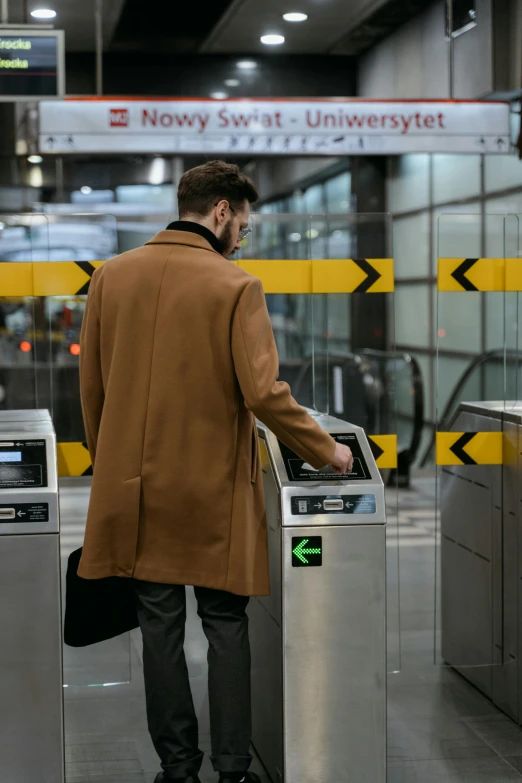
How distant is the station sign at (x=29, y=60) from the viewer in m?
5.46

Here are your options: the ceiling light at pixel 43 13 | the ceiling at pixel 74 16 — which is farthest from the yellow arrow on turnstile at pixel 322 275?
the ceiling light at pixel 43 13

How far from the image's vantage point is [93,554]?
2.57m

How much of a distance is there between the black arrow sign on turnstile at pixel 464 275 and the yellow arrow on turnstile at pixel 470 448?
503 mm

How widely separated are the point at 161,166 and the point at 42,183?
99cm

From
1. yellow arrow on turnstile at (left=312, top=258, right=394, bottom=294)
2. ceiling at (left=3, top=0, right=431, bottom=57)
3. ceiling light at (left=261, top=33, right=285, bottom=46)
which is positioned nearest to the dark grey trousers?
yellow arrow on turnstile at (left=312, top=258, right=394, bottom=294)

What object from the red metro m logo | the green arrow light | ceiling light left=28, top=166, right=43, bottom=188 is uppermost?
the red metro m logo

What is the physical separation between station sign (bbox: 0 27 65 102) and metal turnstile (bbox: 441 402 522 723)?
2983 mm

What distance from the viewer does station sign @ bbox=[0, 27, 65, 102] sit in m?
5.46

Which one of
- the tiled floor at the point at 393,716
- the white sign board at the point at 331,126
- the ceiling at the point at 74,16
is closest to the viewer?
the tiled floor at the point at 393,716

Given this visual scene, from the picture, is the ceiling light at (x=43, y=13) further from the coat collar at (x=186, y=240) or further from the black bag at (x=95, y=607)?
A: the black bag at (x=95, y=607)

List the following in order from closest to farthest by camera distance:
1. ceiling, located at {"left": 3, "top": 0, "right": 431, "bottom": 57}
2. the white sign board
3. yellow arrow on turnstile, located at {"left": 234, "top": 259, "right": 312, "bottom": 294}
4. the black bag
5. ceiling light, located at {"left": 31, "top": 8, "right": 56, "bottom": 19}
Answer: the black bag → yellow arrow on turnstile, located at {"left": 234, "top": 259, "right": 312, "bottom": 294} → the white sign board → ceiling light, located at {"left": 31, "top": 8, "right": 56, "bottom": 19} → ceiling, located at {"left": 3, "top": 0, "right": 431, "bottom": 57}

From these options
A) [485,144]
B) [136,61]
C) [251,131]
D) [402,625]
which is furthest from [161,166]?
[402,625]

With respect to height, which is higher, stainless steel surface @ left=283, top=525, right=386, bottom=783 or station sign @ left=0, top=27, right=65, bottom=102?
station sign @ left=0, top=27, right=65, bottom=102

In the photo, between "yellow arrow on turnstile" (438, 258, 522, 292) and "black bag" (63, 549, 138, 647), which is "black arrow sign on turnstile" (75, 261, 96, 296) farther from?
"yellow arrow on turnstile" (438, 258, 522, 292)
